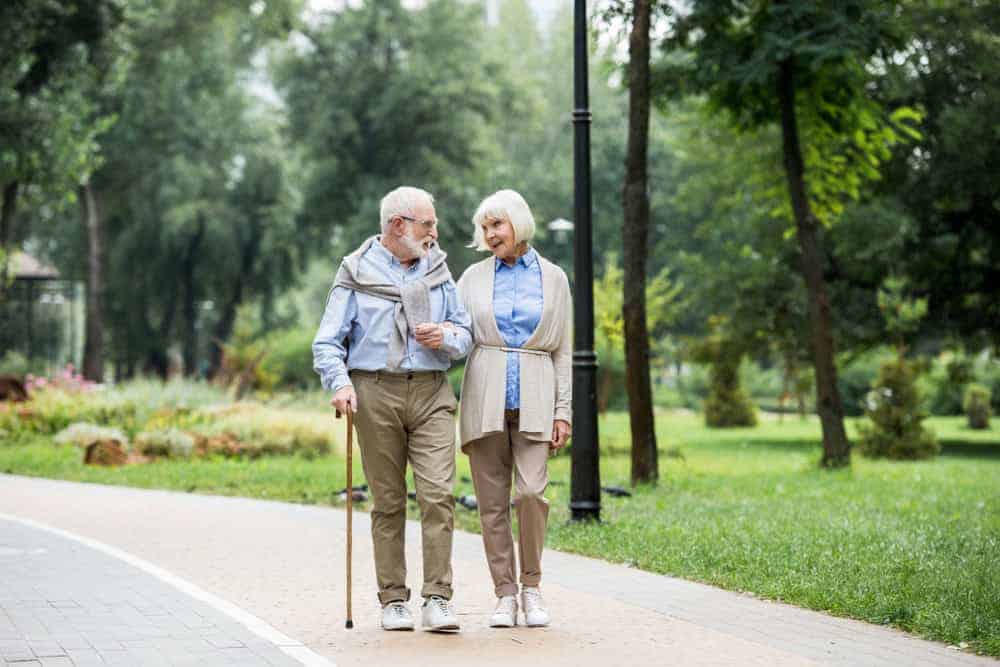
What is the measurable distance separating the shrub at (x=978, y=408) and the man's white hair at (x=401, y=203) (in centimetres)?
3604

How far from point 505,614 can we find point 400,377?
1.27 m

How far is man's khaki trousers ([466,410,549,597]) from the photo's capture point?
7211 millimetres

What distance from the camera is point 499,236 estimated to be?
7164 millimetres

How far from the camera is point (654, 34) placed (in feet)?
57.0

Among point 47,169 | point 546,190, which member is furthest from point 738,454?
point 546,190

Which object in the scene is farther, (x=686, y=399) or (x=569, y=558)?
(x=686, y=399)

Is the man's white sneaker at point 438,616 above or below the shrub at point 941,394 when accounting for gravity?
below

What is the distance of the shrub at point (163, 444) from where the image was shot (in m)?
19.8

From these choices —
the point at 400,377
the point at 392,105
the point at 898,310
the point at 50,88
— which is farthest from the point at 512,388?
the point at 392,105

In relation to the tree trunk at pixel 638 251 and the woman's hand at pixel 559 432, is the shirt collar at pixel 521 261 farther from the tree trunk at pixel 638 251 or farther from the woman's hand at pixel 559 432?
the tree trunk at pixel 638 251

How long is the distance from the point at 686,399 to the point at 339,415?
47.2 metres

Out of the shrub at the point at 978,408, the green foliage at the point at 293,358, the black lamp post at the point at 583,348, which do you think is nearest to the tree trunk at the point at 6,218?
the green foliage at the point at 293,358

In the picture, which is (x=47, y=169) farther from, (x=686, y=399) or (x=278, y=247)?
(x=686, y=399)

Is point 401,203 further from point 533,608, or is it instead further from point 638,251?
point 638,251
